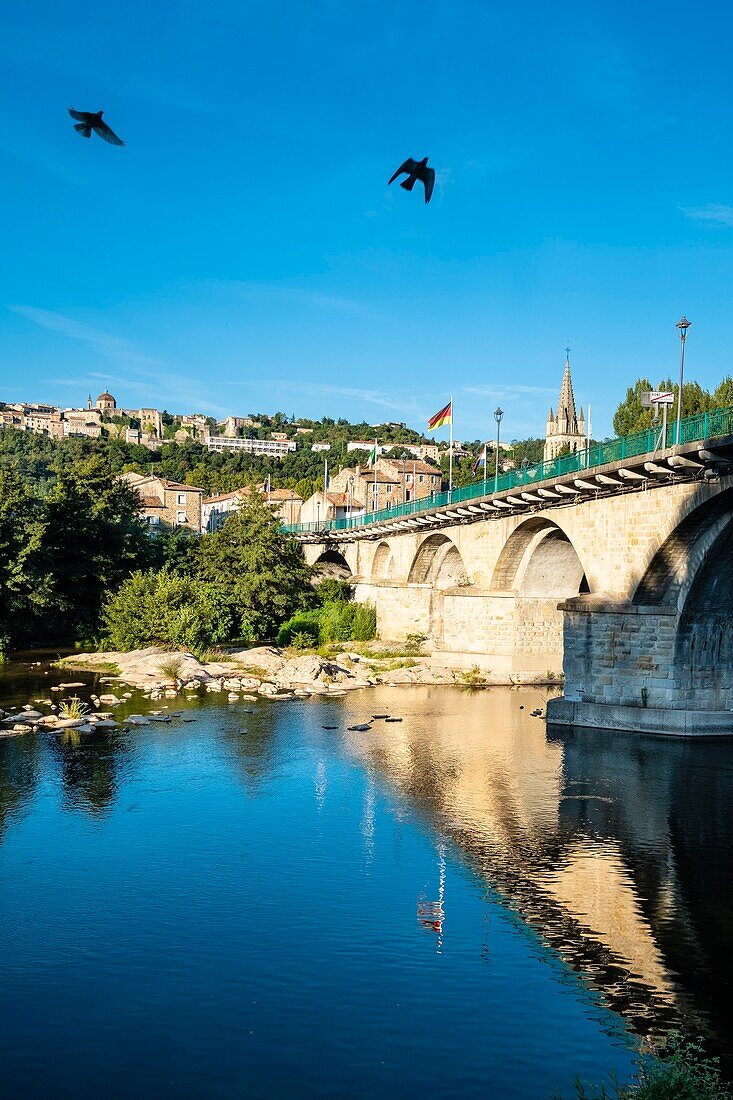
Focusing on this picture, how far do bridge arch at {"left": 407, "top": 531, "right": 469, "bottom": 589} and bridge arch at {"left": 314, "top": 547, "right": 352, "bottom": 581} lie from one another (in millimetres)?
16493

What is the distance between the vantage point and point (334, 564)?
74.1 metres

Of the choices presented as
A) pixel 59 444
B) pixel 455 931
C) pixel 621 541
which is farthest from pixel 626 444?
pixel 59 444

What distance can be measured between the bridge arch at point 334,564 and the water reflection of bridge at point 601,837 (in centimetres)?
4257

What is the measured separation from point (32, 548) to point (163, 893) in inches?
1257

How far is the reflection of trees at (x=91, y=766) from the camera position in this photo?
1955cm

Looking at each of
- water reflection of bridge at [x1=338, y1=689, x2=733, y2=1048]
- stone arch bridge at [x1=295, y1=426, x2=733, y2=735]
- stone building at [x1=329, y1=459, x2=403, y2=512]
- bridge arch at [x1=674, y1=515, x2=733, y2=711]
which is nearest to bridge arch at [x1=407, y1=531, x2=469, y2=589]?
Result: stone arch bridge at [x1=295, y1=426, x2=733, y2=735]

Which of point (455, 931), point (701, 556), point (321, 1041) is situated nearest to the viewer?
point (321, 1041)

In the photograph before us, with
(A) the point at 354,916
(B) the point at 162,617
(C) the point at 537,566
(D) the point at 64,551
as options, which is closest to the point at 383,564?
(B) the point at 162,617

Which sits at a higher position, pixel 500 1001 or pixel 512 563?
pixel 512 563

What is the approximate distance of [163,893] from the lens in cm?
1437

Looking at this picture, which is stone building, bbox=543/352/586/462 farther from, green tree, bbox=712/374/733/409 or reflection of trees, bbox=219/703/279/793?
reflection of trees, bbox=219/703/279/793

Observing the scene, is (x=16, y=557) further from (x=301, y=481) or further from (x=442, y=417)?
(x=301, y=481)

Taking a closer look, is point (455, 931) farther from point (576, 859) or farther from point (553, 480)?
point (553, 480)

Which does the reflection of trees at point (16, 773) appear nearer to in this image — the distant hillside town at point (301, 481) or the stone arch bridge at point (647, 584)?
the stone arch bridge at point (647, 584)
